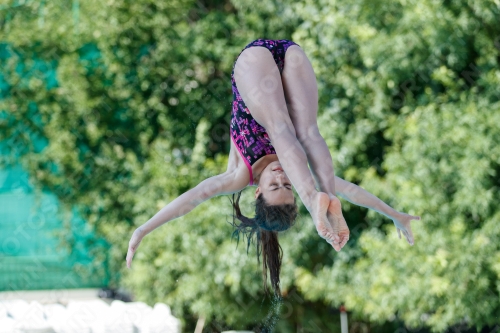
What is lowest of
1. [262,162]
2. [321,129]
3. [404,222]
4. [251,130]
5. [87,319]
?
[87,319]

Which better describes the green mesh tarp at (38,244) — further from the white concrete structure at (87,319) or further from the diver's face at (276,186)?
the diver's face at (276,186)

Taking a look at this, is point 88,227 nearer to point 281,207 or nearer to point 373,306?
point 373,306

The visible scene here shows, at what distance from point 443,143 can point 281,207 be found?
351 centimetres

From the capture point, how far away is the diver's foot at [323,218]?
3201mm

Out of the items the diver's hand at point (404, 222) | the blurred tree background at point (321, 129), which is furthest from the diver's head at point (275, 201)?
the blurred tree background at point (321, 129)

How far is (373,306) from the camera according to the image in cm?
699

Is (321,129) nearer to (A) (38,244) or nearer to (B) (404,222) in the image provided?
(A) (38,244)

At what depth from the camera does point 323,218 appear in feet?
10.6

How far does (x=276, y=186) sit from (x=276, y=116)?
345mm

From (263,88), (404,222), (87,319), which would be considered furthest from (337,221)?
(87,319)

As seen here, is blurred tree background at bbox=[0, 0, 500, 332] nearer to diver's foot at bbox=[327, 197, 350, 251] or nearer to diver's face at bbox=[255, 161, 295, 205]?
diver's face at bbox=[255, 161, 295, 205]

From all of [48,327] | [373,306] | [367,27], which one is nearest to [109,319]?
[48,327]

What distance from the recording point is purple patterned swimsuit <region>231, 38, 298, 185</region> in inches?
152

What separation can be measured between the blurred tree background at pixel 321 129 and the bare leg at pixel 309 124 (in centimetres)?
328
